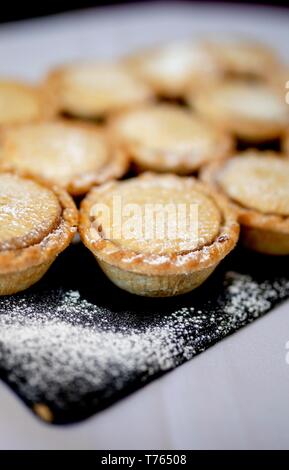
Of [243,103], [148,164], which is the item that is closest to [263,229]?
[148,164]

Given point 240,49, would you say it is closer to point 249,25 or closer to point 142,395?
point 249,25

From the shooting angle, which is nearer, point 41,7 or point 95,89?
point 95,89

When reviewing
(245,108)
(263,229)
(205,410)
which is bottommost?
(205,410)

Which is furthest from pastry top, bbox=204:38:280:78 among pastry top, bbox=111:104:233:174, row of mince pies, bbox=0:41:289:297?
pastry top, bbox=111:104:233:174

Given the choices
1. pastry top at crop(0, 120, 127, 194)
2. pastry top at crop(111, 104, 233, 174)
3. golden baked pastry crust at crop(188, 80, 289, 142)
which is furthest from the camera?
golden baked pastry crust at crop(188, 80, 289, 142)

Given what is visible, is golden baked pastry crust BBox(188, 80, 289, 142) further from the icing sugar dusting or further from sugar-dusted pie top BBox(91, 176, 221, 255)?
the icing sugar dusting

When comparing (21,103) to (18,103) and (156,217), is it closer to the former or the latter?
(18,103)

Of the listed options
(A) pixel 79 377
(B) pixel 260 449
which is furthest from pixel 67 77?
(B) pixel 260 449
